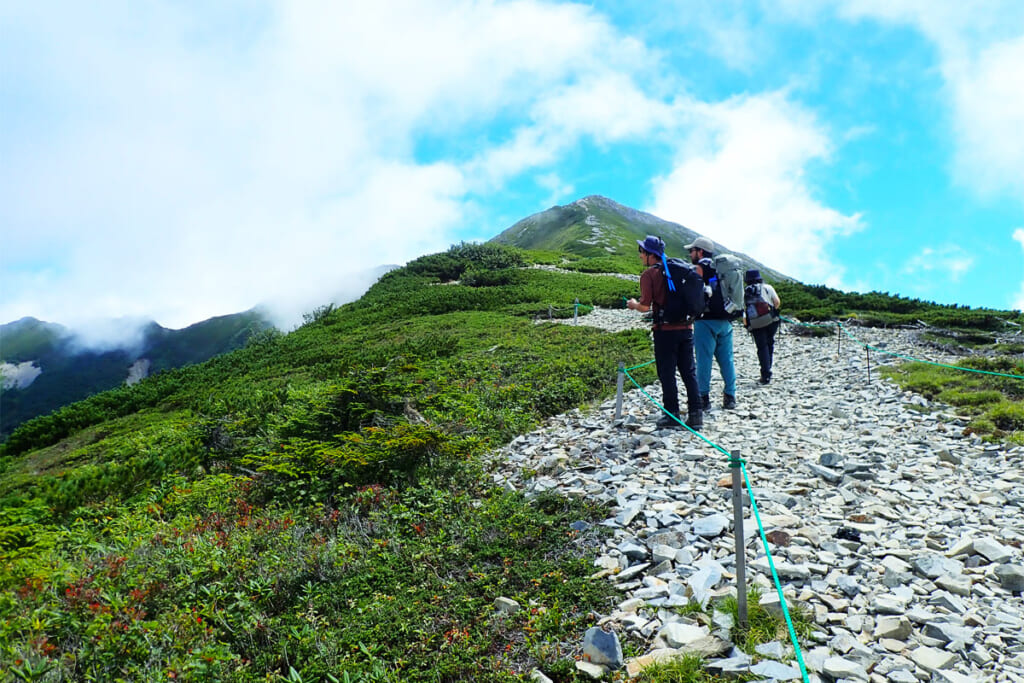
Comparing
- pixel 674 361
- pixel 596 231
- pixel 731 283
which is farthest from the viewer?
pixel 596 231

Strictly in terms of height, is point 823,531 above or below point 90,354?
below

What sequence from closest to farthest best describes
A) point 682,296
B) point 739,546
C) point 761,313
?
point 739,546, point 682,296, point 761,313

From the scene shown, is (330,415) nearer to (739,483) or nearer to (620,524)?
(620,524)

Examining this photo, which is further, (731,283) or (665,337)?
(731,283)

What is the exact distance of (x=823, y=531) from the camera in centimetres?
546

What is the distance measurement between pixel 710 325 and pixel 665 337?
1673 millimetres

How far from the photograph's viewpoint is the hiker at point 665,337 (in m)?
8.82

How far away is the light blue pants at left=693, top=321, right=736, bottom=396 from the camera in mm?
10242

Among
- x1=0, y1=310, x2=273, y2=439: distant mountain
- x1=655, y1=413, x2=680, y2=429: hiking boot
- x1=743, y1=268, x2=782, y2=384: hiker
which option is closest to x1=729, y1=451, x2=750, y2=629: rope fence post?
x1=655, y1=413, x2=680, y2=429: hiking boot

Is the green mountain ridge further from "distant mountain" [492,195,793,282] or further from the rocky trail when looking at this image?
"distant mountain" [492,195,793,282]

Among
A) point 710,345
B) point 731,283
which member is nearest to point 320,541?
point 710,345

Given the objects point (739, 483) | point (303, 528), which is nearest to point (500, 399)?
point (303, 528)

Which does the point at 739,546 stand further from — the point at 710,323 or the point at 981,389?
the point at 981,389

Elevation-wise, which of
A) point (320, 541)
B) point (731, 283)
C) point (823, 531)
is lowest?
point (320, 541)
